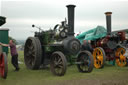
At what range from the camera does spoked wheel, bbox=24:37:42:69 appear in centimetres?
604

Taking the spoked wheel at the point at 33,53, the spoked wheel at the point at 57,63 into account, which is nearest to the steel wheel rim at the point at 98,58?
the spoked wheel at the point at 57,63

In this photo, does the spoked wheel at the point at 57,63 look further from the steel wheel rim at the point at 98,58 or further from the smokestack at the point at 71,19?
the steel wheel rim at the point at 98,58

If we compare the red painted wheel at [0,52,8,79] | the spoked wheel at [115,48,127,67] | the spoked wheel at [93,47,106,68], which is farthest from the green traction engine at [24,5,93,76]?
the spoked wheel at [115,48,127,67]

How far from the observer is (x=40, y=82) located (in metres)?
4.40

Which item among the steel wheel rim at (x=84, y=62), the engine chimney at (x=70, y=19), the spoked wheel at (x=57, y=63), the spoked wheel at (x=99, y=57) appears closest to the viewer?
the spoked wheel at (x=57, y=63)

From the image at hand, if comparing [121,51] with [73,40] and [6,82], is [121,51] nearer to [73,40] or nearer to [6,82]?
[73,40]

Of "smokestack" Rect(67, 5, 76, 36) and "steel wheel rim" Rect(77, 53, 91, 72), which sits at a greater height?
"smokestack" Rect(67, 5, 76, 36)

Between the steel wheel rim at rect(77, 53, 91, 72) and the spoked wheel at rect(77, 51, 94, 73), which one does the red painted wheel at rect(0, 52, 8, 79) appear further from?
the steel wheel rim at rect(77, 53, 91, 72)

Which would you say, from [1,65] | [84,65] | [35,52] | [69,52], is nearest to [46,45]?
Result: [35,52]

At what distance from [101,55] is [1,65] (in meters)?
3.57

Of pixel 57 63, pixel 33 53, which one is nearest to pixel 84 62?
pixel 57 63

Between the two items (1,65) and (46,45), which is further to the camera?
(46,45)

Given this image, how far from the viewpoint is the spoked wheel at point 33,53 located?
6043 mm

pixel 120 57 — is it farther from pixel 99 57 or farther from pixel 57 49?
pixel 57 49
